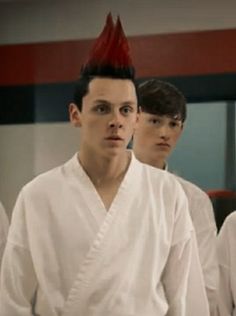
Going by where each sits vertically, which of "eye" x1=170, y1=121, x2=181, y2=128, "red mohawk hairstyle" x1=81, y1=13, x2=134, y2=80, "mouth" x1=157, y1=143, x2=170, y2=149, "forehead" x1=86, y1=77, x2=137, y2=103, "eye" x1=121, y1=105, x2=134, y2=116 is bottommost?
"mouth" x1=157, y1=143, x2=170, y2=149

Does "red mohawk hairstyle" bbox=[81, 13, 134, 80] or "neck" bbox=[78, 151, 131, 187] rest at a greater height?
"red mohawk hairstyle" bbox=[81, 13, 134, 80]

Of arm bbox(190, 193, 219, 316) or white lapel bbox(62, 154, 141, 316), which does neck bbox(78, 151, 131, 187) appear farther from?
arm bbox(190, 193, 219, 316)

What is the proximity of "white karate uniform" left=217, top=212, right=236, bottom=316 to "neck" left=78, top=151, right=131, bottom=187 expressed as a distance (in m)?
0.27

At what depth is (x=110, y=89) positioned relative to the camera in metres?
1.07

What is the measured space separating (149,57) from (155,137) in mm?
205

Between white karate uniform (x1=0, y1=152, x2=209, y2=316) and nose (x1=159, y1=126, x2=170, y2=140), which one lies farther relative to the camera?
nose (x1=159, y1=126, x2=170, y2=140)

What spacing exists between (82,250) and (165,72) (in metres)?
0.50

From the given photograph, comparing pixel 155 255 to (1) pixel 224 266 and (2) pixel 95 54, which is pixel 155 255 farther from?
→ (2) pixel 95 54

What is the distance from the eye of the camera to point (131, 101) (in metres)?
1.08

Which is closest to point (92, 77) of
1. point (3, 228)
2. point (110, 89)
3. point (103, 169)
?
point (110, 89)

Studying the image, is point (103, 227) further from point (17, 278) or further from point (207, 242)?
A: point (207, 242)

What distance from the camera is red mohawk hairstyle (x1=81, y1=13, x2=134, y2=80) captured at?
1.07 metres

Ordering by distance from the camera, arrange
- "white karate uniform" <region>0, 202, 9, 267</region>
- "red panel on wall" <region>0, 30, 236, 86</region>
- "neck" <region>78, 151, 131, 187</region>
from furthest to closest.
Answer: "red panel on wall" <region>0, 30, 236, 86</region>
"white karate uniform" <region>0, 202, 9, 267</region>
"neck" <region>78, 151, 131, 187</region>

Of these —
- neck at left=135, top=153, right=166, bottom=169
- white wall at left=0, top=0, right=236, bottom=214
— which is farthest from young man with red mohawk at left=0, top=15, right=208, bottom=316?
white wall at left=0, top=0, right=236, bottom=214
